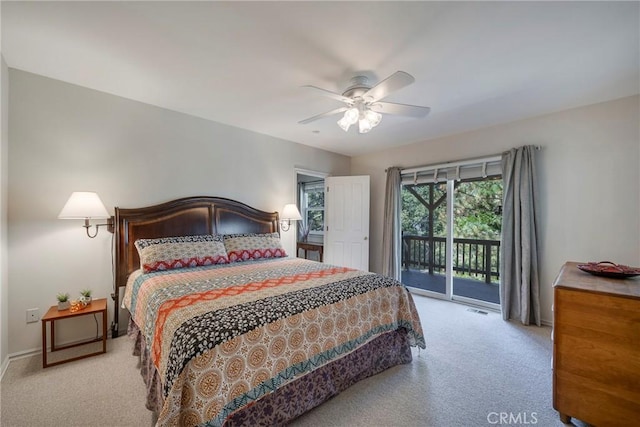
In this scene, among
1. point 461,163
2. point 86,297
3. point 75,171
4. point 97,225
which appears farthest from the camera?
point 461,163

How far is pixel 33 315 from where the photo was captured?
2338mm

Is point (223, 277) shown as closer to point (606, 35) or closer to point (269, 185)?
point (269, 185)

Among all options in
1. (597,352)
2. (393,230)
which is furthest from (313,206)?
(597,352)

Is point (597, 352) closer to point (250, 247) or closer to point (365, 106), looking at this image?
point (365, 106)

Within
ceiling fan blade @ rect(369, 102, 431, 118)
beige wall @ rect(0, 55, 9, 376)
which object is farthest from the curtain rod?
beige wall @ rect(0, 55, 9, 376)

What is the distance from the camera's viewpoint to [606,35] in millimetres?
1733

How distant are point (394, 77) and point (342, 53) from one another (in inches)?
17.9

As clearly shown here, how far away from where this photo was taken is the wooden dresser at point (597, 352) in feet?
4.65

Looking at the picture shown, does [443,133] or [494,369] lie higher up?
[443,133]

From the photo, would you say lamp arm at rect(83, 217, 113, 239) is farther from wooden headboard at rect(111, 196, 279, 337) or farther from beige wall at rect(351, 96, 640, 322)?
beige wall at rect(351, 96, 640, 322)

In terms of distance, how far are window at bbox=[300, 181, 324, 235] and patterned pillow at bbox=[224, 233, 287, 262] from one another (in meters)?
2.36

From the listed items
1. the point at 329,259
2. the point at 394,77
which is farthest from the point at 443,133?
the point at 329,259

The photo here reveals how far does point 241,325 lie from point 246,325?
0.03m

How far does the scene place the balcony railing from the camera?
430cm
